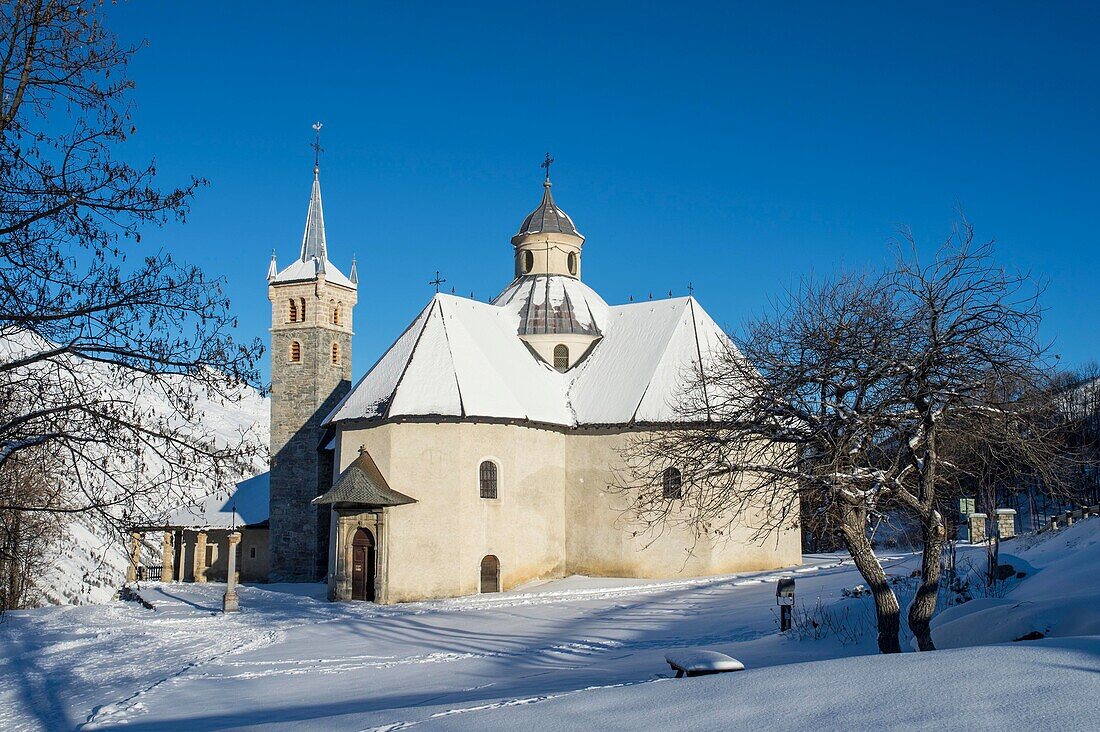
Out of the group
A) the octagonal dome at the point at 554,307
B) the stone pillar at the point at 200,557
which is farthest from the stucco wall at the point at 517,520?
the stone pillar at the point at 200,557

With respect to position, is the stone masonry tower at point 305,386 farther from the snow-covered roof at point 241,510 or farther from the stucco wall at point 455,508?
the stucco wall at point 455,508

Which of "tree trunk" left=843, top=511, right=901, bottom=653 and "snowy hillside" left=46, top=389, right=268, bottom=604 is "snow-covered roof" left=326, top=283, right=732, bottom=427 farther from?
"tree trunk" left=843, top=511, right=901, bottom=653

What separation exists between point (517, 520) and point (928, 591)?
1956 centimetres

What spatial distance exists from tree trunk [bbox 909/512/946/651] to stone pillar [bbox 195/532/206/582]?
34.0 meters

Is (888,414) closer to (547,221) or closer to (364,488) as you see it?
(364,488)

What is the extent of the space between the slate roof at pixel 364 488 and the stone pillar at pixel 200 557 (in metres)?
13.3

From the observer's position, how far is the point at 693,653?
362 inches

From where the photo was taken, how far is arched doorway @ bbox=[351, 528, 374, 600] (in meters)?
28.7

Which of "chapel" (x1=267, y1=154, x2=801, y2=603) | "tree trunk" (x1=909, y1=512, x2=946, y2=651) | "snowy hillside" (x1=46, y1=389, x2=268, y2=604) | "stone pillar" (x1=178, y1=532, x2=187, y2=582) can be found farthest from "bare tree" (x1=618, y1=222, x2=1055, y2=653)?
"stone pillar" (x1=178, y1=532, x2=187, y2=582)

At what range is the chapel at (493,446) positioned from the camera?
28.6 meters

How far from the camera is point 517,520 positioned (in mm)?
30062

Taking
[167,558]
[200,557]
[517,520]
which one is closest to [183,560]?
[167,558]

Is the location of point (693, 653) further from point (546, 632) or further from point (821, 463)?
point (546, 632)

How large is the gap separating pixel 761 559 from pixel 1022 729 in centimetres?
2564
